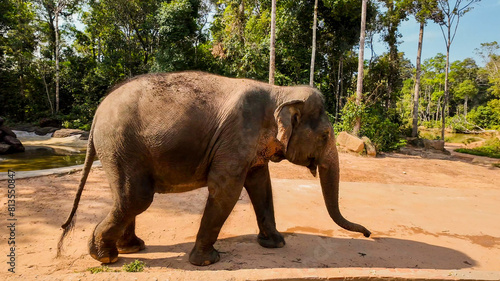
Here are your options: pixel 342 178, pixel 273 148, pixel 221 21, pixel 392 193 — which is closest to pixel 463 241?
pixel 392 193

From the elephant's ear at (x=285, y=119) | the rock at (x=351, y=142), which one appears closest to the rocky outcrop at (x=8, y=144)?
the elephant's ear at (x=285, y=119)

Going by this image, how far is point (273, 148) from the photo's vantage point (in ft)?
11.1

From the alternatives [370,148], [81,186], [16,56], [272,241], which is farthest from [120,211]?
[16,56]

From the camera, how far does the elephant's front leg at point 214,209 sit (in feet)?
9.97

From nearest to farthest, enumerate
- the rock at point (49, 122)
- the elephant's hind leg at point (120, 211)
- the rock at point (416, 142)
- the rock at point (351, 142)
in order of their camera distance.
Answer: the elephant's hind leg at point (120, 211) → the rock at point (351, 142) → the rock at point (416, 142) → the rock at point (49, 122)

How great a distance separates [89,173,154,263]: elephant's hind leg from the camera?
2.99 m

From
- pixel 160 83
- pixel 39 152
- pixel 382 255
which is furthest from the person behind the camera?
pixel 39 152

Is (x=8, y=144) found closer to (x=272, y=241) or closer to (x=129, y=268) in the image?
(x=129, y=268)

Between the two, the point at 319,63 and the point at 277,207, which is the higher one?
the point at 319,63

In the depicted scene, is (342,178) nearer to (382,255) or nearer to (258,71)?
(382,255)

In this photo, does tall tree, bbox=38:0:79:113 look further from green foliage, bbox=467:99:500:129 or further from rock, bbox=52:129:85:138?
green foliage, bbox=467:99:500:129

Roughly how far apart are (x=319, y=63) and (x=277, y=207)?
16.9 meters

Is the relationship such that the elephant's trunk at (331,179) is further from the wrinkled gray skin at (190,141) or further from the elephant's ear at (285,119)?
the elephant's ear at (285,119)

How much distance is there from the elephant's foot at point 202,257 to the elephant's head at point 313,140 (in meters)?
1.37
